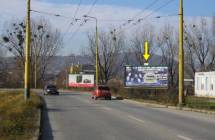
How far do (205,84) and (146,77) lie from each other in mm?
15040

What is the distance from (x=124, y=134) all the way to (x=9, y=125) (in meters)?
3.78

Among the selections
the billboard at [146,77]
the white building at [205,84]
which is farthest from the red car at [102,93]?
the white building at [205,84]

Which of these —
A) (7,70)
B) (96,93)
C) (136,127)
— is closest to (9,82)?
(7,70)

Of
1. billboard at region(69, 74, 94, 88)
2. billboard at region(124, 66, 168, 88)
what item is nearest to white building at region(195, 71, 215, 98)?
billboard at region(124, 66, 168, 88)

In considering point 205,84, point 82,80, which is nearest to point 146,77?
point 205,84

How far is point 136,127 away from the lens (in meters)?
18.6

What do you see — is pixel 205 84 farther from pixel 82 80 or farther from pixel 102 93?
pixel 82 80

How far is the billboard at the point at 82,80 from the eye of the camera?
324ft

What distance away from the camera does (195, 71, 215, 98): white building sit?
212 feet

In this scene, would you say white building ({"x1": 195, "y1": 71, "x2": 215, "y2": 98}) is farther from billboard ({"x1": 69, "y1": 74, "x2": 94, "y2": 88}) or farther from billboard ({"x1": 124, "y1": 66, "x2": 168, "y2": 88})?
billboard ({"x1": 69, "y1": 74, "x2": 94, "y2": 88})

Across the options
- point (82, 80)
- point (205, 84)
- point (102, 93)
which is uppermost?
point (82, 80)

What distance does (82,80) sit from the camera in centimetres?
9950

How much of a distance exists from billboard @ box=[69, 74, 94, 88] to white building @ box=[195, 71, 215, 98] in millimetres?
32037

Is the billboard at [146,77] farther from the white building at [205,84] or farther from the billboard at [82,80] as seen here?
the billboard at [82,80]
